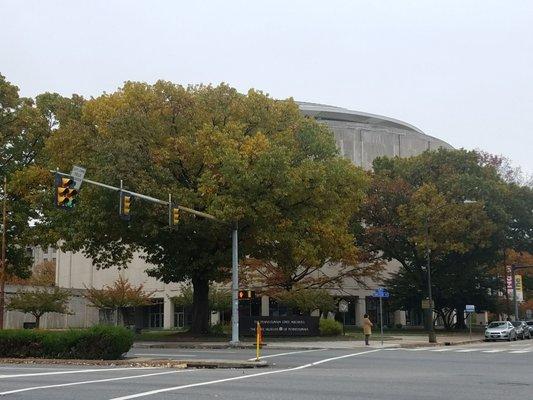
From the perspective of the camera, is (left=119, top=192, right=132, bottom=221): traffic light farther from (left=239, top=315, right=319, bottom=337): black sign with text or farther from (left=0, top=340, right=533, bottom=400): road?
(left=239, top=315, right=319, bottom=337): black sign with text

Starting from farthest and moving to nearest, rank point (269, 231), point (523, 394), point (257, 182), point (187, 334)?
point (187, 334), point (269, 231), point (257, 182), point (523, 394)

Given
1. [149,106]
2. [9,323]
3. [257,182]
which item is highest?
[149,106]

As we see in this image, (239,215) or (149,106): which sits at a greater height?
(149,106)

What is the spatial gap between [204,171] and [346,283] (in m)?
43.9

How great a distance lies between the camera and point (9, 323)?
212 ft

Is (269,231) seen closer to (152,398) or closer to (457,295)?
(152,398)

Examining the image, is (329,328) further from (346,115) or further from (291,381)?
(346,115)

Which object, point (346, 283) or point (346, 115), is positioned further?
point (346, 115)

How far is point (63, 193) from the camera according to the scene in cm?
2056

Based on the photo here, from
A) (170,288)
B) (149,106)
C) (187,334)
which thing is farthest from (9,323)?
(149,106)

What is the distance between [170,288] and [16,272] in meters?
36.6

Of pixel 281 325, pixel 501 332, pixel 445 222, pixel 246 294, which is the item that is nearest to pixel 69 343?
pixel 246 294

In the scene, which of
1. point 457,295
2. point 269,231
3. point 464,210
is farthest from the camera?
point 457,295

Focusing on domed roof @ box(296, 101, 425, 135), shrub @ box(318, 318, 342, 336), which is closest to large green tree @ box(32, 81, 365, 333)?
shrub @ box(318, 318, 342, 336)
